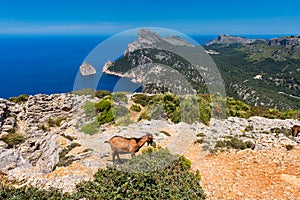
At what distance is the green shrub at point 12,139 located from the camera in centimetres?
1173

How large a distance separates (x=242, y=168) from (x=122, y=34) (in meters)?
7.45

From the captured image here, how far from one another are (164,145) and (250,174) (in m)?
3.88

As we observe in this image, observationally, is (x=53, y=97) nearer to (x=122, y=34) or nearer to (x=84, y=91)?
(x=84, y=91)

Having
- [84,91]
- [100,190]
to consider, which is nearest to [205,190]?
[100,190]

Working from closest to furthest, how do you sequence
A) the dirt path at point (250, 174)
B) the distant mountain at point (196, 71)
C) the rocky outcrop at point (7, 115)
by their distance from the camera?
the dirt path at point (250, 174) < the rocky outcrop at point (7, 115) < the distant mountain at point (196, 71)

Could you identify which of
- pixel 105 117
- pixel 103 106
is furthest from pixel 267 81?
pixel 105 117

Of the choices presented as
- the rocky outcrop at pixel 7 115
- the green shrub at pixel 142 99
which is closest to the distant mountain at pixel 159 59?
the green shrub at pixel 142 99

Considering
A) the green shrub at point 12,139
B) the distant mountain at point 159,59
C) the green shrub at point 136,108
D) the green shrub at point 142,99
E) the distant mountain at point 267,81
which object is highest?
the distant mountain at point 159,59

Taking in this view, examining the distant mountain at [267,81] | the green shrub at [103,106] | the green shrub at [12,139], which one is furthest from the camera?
the distant mountain at [267,81]

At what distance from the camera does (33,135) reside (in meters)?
13.1

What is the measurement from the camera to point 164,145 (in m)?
10.5

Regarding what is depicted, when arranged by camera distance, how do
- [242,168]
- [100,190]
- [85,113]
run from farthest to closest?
1. [85,113]
2. [242,168]
3. [100,190]

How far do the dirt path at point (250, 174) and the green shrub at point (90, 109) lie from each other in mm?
7567

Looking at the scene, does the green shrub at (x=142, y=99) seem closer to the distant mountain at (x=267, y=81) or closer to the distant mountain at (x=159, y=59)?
the distant mountain at (x=159, y=59)
